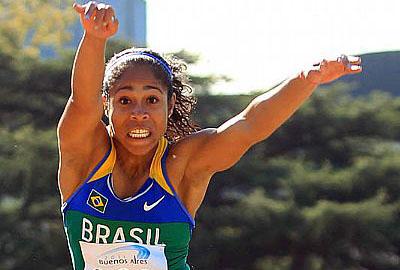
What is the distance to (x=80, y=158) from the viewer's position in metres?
2.67

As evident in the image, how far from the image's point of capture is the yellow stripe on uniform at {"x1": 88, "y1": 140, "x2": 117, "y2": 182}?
2.70 m

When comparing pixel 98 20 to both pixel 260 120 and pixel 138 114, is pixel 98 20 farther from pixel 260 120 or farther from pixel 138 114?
pixel 260 120

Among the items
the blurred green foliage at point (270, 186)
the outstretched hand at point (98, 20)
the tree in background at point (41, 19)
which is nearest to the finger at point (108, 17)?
the outstretched hand at point (98, 20)

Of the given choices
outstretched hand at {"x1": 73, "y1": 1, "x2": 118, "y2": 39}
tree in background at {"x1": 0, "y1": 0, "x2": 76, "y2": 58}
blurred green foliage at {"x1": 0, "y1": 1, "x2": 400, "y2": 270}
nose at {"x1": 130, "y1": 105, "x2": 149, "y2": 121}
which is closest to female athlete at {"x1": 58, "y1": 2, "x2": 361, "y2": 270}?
nose at {"x1": 130, "y1": 105, "x2": 149, "y2": 121}

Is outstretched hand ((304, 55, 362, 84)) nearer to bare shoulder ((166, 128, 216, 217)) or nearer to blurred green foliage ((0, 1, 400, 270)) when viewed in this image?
bare shoulder ((166, 128, 216, 217))

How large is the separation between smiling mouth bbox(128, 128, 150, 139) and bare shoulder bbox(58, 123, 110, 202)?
102mm

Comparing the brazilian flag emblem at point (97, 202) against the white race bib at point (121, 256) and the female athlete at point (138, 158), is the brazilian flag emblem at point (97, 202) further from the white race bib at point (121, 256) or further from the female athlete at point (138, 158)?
the white race bib at point (121, 256)

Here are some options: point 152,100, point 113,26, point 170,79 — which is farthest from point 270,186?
point 113,26

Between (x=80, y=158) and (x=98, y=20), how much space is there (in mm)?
459

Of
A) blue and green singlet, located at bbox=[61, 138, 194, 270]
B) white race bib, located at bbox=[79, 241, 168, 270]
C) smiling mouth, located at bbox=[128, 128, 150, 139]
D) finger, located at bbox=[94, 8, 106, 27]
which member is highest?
finger, located at bbox=[94, 8, 106, 27]

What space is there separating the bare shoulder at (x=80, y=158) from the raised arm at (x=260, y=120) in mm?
299

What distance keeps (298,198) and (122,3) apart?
1751cm

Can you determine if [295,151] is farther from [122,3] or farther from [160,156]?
[122,3]

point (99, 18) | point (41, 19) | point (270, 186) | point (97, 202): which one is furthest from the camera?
point (41, 19)
